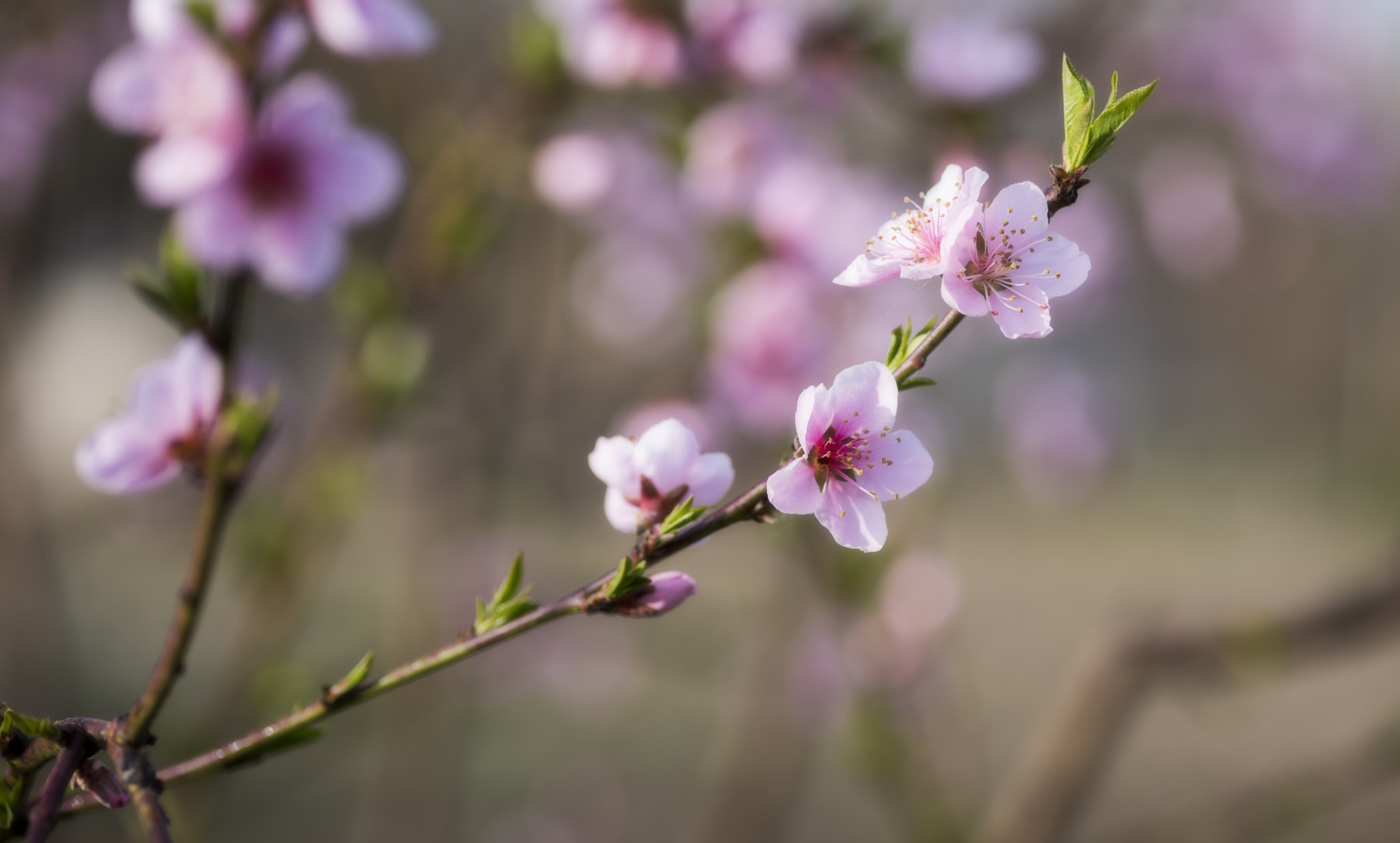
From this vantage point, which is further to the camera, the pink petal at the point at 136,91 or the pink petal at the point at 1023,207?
the pink petal at the point at 136,91

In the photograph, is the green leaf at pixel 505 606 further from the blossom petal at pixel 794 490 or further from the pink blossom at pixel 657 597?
the blossom petal at pixel 794 490

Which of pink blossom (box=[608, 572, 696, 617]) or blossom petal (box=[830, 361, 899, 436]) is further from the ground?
blossom petal (box=[830, 361, 899, 436])

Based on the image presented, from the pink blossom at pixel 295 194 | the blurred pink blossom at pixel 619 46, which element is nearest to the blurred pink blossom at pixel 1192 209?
the blurred pink blossom at pixel 619 46

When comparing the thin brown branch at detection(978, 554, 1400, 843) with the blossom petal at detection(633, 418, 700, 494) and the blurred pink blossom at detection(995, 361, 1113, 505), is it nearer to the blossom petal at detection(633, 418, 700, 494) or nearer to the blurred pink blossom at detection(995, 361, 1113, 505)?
the blurred pink blossom at detection(995, 361, 1113, 505)

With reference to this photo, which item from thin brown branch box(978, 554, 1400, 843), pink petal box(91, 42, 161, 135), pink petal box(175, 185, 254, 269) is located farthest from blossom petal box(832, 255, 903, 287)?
thin brown branch box(978, 554, 1400, 843)

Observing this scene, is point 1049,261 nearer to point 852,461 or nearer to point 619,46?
point 852,461

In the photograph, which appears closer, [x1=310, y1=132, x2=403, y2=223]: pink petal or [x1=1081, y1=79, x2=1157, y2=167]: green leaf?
[x1=1081, y1=79, x2=1157, y2=167]: green leaf
